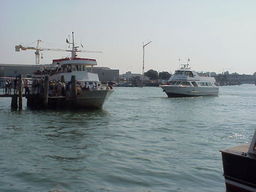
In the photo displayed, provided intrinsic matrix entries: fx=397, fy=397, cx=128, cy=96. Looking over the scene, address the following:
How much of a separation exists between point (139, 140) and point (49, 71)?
22.7 meters

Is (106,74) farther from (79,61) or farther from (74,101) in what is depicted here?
(74,101)

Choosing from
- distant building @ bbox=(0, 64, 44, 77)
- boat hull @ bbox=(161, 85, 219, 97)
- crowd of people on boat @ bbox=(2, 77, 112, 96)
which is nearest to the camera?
crowd of people on boat @ bbox=(2, 77, 112, 96)

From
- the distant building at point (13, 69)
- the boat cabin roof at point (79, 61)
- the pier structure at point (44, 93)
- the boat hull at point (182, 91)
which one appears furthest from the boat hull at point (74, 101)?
the distant building at point (13, 69)

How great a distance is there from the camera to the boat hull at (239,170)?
8.59 meters

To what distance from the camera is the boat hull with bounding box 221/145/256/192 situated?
8586mm

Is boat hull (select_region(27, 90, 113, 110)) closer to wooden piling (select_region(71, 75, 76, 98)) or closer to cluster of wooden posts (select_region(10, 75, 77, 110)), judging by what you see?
cluster of wooden posts (select_region(10, 75, 77, 110))

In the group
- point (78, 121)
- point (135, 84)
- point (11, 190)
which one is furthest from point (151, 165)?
point (135, 84)

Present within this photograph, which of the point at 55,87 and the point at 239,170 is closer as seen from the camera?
the point at 239,170

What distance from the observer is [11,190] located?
10.7 metres

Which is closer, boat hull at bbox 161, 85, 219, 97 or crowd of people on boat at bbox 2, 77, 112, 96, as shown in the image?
crowd of people on boat at bbox 2, 77, 112, 96

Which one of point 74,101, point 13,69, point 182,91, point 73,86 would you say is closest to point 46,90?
point 73,86

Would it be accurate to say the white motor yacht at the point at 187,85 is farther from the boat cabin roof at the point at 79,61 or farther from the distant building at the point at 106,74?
the distant building at the point at 106,74

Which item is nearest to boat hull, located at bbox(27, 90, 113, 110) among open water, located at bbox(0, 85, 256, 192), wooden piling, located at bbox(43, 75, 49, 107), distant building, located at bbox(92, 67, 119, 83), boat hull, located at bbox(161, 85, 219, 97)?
wooden piling, located at bbox(43, 75, 49, 107)

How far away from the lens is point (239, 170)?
8805 millimetres
